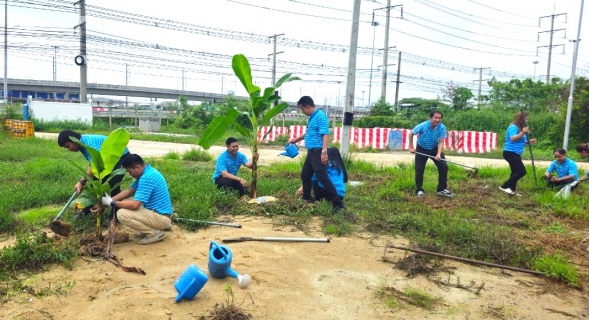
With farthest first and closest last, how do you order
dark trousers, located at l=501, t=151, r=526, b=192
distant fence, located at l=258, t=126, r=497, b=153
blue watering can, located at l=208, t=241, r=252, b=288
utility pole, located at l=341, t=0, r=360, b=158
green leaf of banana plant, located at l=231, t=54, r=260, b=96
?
1. distant fence, located at l=258, t=126, r=497, b=153
2. utility pole, located at l=341, t=0, r=360, b=158
3. dark trousers, located at l=501, t=151, r=526, b=192
4. green leaf of banana plant, located at l=231, t=54, r=260, b=96
5. blue watering can, located at l=208, t=241, r=252, b=288

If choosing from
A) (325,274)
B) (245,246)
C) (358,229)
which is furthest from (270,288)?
(358,229)

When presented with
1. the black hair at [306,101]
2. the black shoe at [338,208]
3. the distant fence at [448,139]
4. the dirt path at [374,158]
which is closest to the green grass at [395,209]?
the black shoe at [338,208]

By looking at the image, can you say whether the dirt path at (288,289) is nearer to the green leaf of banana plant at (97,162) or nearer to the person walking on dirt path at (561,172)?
the green leaf of banana plant at (97,162)

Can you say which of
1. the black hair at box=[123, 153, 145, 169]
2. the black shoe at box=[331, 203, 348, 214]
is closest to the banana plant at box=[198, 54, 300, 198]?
the black shoe at box=[331, 203, 348, 214]

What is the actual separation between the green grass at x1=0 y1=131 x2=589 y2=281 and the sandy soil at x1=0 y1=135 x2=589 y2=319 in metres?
0.52

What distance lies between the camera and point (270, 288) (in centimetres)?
355

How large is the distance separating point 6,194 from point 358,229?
17.2 ft

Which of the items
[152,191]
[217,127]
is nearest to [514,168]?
[217,127]

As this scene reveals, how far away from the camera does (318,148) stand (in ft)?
20.0

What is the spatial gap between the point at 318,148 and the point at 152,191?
250 cm

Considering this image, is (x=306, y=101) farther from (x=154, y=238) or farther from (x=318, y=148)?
(x=154, y=238)

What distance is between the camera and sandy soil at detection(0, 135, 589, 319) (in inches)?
124

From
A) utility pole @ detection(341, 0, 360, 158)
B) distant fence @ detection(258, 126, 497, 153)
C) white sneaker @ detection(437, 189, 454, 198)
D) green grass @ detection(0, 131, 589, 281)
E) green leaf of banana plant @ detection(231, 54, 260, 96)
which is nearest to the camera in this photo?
green grass @ detection(0, 131, 589, 281)

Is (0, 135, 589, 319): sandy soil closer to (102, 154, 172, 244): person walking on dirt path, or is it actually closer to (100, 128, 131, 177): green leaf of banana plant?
(102, 154, 172, 244): person walking on dirt path
